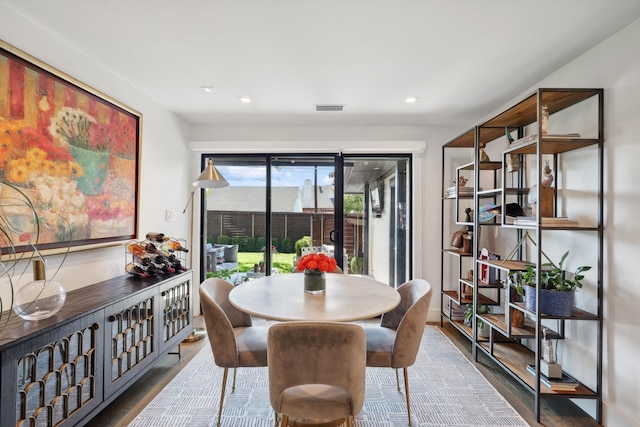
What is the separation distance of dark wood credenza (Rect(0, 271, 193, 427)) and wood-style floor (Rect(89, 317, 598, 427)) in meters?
0.23

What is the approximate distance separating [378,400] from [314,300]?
0.93 meters

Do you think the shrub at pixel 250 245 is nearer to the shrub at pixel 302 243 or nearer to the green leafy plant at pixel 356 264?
the shrub at pixel 302 243

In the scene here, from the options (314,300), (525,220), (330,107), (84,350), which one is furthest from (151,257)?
(525,220)

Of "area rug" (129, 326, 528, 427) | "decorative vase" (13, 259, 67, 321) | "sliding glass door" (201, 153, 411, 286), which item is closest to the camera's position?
"decorative vase" (13, 259, 67, 321)

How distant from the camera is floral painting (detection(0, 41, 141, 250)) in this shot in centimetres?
159

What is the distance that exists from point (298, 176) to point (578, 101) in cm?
274

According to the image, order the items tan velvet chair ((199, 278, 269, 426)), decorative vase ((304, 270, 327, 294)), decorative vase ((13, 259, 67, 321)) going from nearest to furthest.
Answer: decorative vase ((13, 259, 67, 321)) < tan velvet chair ((199, 278, 269, 426)) < decorative vase ((304, 270, 327, 294))

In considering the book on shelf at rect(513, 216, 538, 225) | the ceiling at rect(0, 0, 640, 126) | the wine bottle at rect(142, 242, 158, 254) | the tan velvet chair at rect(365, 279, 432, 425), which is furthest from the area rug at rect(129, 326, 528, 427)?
the ceiling at rect(0, 0, 640, 126)

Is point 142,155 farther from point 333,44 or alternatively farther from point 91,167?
point 333,44

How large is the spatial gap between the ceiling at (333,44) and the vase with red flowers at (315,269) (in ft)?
4.71

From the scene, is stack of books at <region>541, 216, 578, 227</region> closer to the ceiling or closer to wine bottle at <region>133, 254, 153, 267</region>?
the ceiling

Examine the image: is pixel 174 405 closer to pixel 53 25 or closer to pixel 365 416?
pixel 365 416

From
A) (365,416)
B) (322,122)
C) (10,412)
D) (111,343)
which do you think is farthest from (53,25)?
(365,416)

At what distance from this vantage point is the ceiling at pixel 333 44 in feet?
5.24
